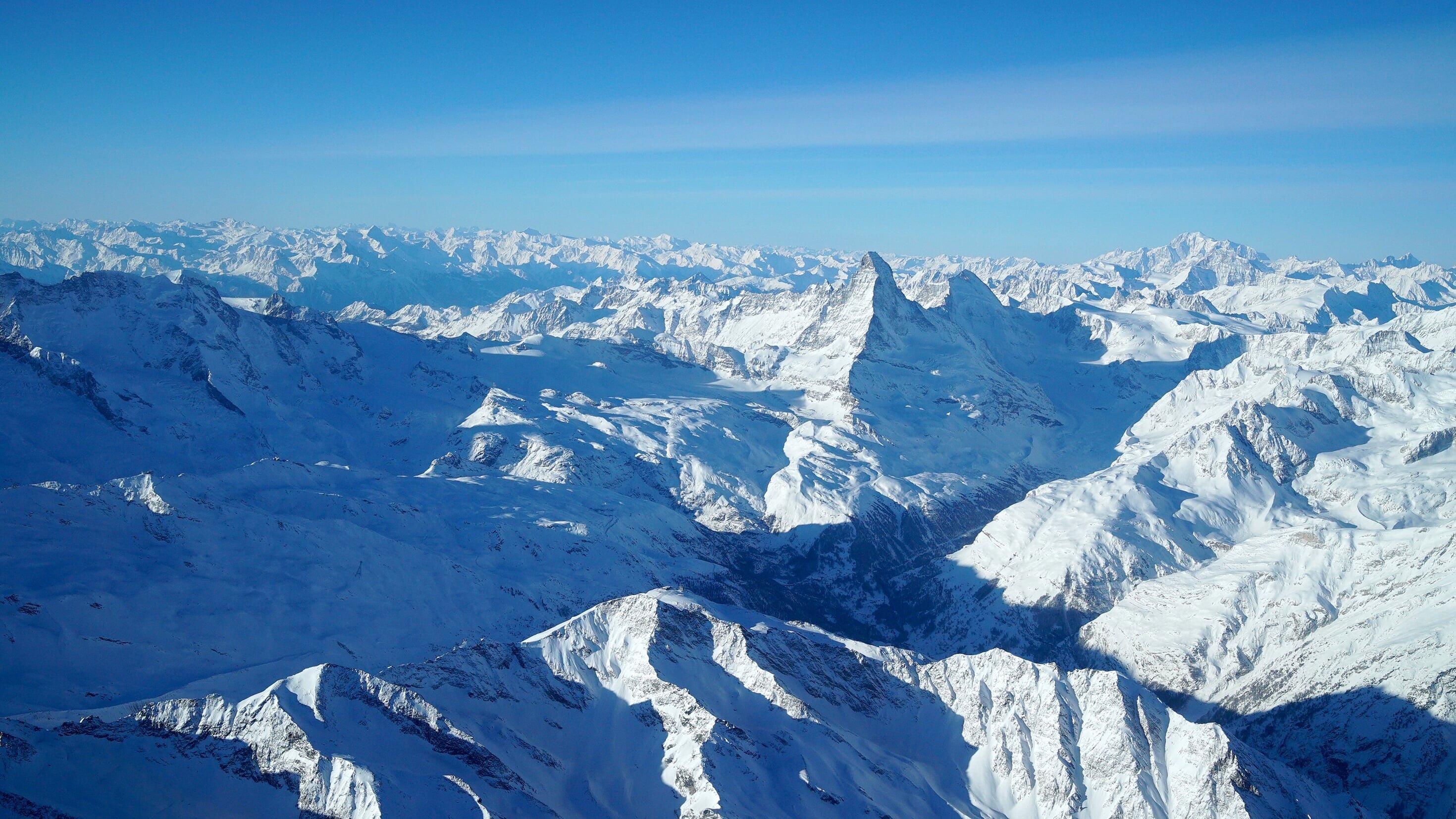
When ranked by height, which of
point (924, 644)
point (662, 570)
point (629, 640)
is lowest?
point (924, 644)

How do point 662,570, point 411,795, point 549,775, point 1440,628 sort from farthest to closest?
point 662,570
point 1440,628
point 549,775
point 411,795

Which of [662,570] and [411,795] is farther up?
[411,795]

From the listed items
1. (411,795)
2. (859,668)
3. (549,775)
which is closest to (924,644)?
(859,668)

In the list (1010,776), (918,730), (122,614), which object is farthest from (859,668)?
(122,614)

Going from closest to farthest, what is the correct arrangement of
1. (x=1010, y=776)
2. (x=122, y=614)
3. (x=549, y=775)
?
(x=549, y=775), (x=1010, y=776), (x=122, y=614)

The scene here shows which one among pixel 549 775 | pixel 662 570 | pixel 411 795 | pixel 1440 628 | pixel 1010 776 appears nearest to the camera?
pixel 411 795

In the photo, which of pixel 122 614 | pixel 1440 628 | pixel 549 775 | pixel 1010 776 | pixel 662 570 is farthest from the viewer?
pixel 662 570

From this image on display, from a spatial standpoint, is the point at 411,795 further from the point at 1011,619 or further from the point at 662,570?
the point at 1011,619

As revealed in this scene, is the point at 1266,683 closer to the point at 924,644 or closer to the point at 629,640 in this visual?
the point at 924,644

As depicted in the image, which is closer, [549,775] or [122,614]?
[549,775]
